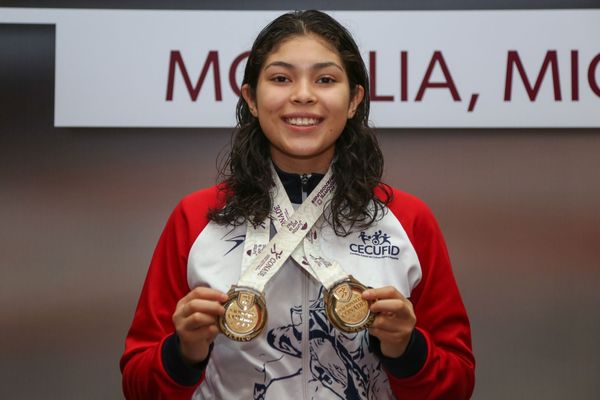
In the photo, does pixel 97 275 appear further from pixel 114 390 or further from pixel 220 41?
pixel 220 41

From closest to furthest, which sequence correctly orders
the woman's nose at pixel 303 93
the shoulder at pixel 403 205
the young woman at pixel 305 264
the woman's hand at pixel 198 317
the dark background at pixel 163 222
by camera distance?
1. the woman's hand at pixel 198 317
2. the young woman at pixel 305 264
3. the woman's nose at pixel 303 93
4. the shoulder at pixel 403 205
5. the dark background at pixel 163 222

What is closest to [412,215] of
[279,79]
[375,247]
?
[375,247]

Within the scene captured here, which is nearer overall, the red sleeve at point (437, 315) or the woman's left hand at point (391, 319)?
the woman's left hand at point (391, 319)

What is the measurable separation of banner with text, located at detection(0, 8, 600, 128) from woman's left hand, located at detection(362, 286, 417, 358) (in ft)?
4.54

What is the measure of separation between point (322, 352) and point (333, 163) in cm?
50

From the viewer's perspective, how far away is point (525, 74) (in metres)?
2.89

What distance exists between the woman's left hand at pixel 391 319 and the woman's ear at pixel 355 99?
568 mm

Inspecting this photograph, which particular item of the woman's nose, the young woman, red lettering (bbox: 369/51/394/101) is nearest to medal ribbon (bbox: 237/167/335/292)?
the young woman

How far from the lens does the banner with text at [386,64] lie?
2.89 meters

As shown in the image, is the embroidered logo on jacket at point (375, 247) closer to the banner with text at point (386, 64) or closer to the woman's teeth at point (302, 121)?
the woman's teeth at point (302, 121)

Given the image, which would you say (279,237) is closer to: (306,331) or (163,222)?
(306,331)

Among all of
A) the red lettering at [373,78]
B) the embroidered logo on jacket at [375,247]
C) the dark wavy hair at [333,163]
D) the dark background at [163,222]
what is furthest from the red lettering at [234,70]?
the embroidered logo on jacket at [375,247]

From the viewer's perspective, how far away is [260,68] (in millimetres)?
1940

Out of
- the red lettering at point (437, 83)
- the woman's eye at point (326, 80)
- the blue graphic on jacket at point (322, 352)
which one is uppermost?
the red lettering at point (437, 83)
